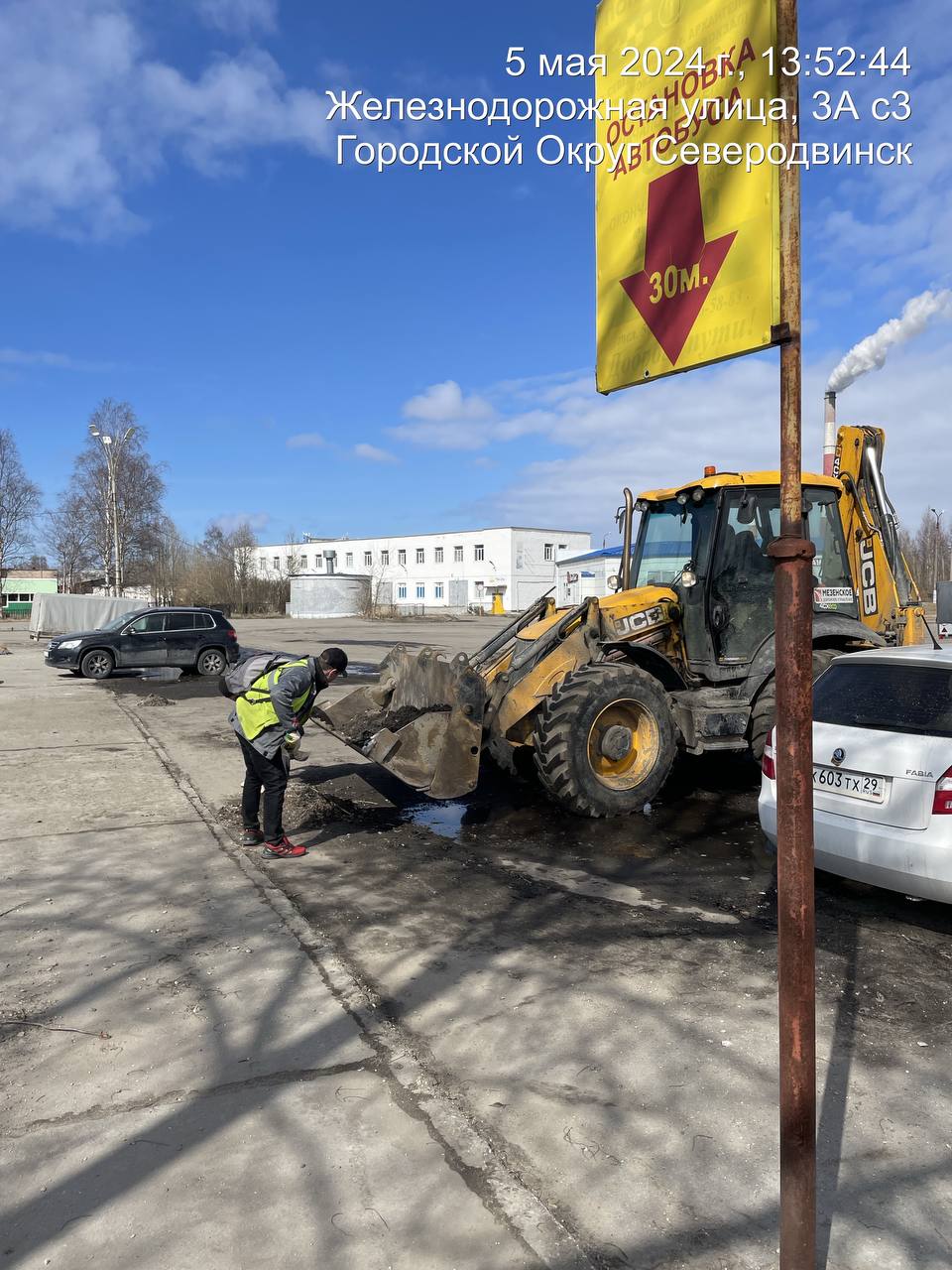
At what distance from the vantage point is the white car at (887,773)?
14.8 feet

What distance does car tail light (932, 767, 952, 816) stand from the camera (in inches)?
175

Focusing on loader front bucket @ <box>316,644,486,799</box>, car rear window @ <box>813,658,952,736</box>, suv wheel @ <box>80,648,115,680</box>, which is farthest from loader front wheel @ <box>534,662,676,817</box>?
suv wheel @ <box>80,648,115,680</box>

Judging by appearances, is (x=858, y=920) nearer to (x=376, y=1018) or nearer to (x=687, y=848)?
(x=687, y=848)

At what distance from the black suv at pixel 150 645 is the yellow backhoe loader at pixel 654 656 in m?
13.1

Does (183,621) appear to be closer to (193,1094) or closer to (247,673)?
(247,673)

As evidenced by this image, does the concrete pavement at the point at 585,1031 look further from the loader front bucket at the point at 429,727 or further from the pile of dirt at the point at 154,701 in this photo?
the pile of dirt at the point at 154,701

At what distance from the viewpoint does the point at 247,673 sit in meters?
6.32

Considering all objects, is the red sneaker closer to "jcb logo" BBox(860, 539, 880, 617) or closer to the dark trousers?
the dark trousers

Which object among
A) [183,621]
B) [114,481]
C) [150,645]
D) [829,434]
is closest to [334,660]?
[829,434]

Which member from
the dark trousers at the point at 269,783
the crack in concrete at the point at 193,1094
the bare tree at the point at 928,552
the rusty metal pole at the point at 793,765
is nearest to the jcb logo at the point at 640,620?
the dark trousers at the point at 269,783

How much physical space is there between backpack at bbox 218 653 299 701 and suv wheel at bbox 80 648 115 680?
14.7 meters

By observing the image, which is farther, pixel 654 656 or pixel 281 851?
pixel 654 656

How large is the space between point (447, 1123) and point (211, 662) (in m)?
18.6

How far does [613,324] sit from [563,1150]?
8.44 feet
